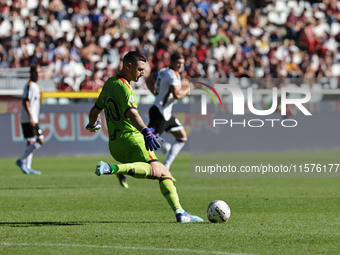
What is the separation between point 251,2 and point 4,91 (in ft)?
49.5

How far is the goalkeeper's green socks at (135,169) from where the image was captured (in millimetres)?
7426

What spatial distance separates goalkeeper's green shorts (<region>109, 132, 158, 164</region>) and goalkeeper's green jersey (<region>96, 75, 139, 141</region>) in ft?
0.18

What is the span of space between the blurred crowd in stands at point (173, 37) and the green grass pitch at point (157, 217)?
9024mm

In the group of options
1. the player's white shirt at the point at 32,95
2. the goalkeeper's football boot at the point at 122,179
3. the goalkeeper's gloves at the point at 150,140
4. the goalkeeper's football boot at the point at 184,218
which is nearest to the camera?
the goalkeeper's gloves at the point at 150,140

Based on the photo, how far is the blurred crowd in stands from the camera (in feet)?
76.2

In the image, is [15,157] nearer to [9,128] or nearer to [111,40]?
[9,128]

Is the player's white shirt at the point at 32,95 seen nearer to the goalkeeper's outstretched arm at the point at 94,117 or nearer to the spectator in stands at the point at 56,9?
the goalkeeper's outstretched arm at the point at 94,117

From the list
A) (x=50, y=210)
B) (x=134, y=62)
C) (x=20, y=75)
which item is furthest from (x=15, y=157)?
(x=134, y=62)

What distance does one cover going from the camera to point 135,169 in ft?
24.7

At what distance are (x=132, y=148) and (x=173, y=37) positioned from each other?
19.5 m

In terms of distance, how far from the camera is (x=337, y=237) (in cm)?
679

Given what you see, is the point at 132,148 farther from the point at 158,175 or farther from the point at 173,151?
the point at 173,151

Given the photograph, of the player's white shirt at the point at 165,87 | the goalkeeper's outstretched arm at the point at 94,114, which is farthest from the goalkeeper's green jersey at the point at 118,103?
the player's white shirt at the point at 165,87

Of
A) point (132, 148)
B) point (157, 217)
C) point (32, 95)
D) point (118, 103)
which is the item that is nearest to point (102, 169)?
point (132, 148)
